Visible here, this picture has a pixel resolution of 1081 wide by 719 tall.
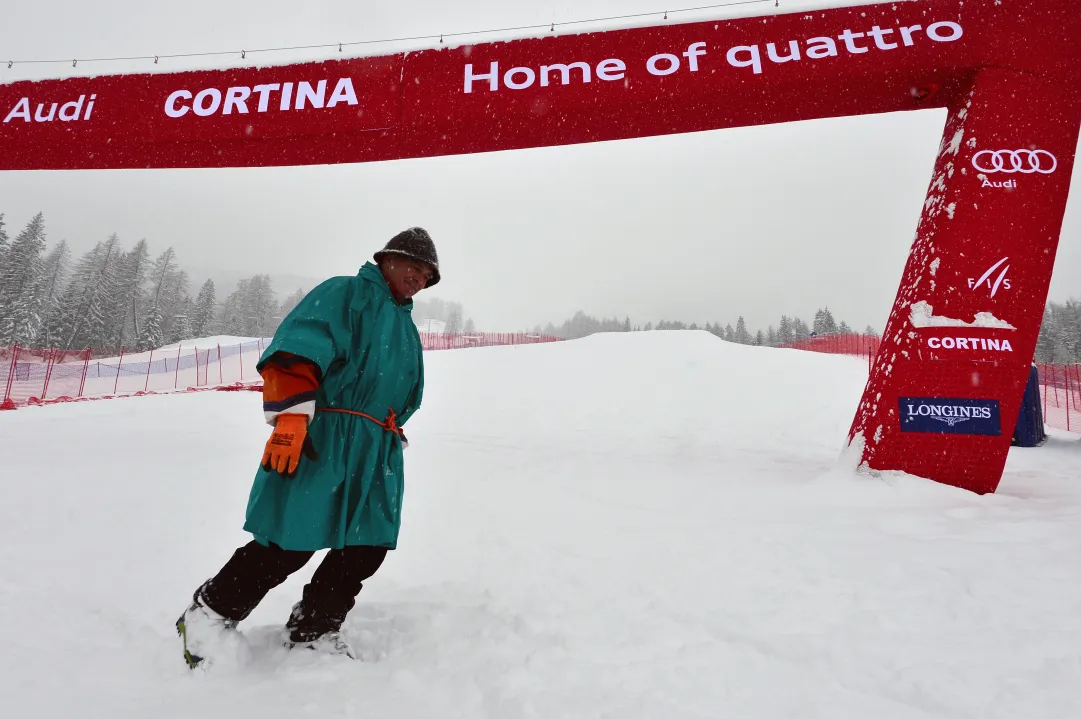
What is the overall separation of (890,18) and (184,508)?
727 cm

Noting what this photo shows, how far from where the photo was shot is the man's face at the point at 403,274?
2045mm

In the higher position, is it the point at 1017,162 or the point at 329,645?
the point at 1017,162

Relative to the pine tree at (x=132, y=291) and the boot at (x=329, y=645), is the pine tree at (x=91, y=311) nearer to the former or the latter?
the pine tree at (x=132, y=291)

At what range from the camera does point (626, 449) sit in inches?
266

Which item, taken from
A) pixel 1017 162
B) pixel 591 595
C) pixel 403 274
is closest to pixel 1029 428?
pixel 1017 162

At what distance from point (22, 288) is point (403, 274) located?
4719 cm

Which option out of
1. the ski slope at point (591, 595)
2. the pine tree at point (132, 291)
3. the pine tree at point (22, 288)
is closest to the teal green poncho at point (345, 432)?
the ski slope at point (591, 595)

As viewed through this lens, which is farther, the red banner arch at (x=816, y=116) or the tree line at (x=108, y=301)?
the tree line at (x=108, y=301)

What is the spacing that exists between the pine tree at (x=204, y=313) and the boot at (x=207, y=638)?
55.5 metres

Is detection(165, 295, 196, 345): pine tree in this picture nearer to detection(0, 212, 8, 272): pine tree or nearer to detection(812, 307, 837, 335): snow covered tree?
detection(0, 212, 8, 272): pine tree

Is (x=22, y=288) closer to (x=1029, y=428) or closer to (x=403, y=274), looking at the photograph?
(x=403, y=274)

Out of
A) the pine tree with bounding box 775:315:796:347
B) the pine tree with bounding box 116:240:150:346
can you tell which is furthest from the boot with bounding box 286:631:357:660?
the pine tree with bounding box 775:315:796:347

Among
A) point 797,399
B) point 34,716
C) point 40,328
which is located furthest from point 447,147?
point 40,328

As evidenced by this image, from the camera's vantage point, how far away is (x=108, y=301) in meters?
40.2
